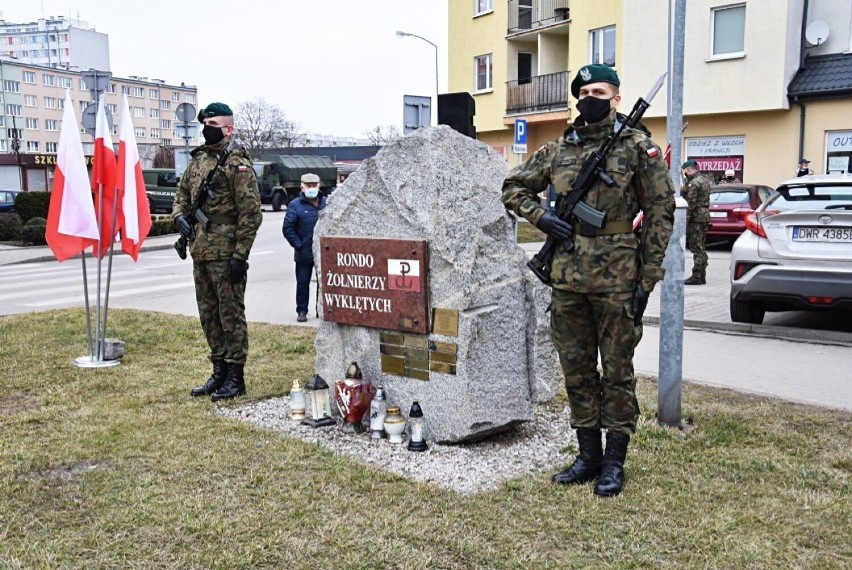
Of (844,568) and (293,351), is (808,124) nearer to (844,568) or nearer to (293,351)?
(293,351)

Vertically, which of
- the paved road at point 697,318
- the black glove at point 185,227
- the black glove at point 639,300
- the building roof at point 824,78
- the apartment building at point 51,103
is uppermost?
the apartment building at point 51,103

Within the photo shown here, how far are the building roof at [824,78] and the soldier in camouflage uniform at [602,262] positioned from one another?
19.0 meters

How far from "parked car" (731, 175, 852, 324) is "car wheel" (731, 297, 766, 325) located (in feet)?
0.78

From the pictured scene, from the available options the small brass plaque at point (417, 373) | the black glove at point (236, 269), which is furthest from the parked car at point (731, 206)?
the small brass plaque at point (417, 373)

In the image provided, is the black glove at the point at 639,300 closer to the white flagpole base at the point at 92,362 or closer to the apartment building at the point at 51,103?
the white flagpole base at the point at 92,362

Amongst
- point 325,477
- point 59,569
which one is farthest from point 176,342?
point 59,569

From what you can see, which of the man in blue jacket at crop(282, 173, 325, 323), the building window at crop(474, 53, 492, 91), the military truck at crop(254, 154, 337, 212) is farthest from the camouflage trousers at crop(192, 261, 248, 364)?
the military truck at crop(254, 154, 337, 212)

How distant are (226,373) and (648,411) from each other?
3008 mm

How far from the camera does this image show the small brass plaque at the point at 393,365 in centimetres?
Answer: 500

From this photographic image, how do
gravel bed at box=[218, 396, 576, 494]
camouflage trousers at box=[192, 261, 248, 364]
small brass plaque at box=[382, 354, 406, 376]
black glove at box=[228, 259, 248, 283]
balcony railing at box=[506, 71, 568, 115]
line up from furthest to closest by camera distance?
balcony railing at box=[506, 71, 568, 115]
camouflage trousers at box=[192, 261, 248, 364]
black glove at box=[228, 259, 248, 283]
small brass plaque at box=[382, 354, 406, 376]
gravel bed at box=[218, 396, 576, 494]

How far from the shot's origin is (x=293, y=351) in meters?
7.95

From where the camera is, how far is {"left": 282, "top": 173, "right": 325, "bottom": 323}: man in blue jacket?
10.6 m

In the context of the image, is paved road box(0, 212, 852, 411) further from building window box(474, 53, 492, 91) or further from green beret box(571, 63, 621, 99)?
building window box(474, 53, 492, 91)

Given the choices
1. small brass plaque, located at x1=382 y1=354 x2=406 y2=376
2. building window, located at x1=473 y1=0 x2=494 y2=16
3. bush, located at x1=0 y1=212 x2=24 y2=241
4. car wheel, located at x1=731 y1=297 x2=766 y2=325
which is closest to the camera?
small brass plaque, located at x1=382 y1=354 x2=406 y2=376
